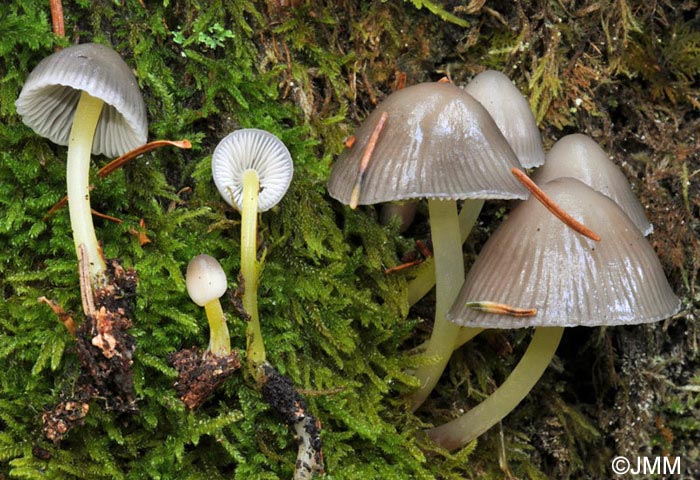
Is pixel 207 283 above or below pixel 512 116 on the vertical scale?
below

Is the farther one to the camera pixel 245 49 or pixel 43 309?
pixel 245 49

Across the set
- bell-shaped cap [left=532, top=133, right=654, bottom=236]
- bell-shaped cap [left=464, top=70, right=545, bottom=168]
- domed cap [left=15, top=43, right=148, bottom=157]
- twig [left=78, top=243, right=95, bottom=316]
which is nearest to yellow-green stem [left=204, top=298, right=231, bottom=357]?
twig [left=78, top=243, right=95, bottom=316]

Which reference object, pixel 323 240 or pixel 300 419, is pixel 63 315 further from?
pixel 323 240

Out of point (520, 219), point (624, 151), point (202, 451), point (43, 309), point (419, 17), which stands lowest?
point (202, 451)

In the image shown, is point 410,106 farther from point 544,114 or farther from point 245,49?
point 544,114

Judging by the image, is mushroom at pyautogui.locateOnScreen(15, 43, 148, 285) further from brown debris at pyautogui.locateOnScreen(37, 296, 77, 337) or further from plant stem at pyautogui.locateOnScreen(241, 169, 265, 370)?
plant stem at pyautogui.locateOnScreen(241, 169, 265, 370)

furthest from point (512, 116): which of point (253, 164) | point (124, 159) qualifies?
point (124, 159)


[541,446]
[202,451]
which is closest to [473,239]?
[541,446]

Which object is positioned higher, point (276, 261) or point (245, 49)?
point (245, 49)

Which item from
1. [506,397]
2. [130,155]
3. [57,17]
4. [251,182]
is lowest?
[506,397]
